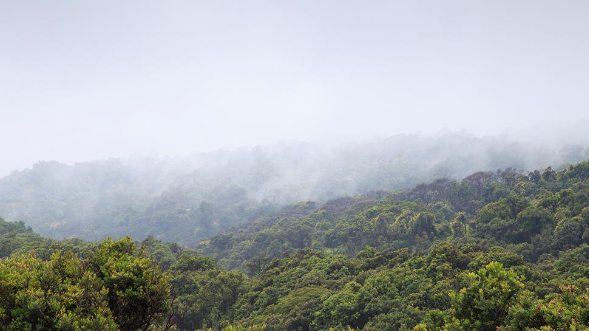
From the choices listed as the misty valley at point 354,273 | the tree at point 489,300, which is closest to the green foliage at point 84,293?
the misty valley at point 354,273

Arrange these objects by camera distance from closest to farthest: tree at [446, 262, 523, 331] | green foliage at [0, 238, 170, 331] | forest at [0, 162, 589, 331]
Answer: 1. green foliage at [0, 238, 170, 331]
2. forest at [0, 162, 589, 331]
3. tree at [446, 262, 523, 331]

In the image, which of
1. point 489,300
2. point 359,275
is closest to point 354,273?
point 359,275

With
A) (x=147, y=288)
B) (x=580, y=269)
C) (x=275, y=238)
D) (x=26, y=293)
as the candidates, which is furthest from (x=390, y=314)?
(x=275, y=238)

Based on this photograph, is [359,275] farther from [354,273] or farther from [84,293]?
[84,293]

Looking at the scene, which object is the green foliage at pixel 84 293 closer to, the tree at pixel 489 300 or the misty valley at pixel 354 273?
the misty valley at pixel 354 273

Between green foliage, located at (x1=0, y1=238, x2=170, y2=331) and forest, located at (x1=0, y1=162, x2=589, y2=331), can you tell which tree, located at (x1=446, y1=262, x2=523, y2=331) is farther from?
green foliage, located at (x1=0, y1=238, x2=170, y2=331)

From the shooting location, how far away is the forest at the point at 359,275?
377 inches

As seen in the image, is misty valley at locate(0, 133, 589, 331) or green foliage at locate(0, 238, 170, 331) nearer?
green foliage at locate(0, 238, 170, 331)

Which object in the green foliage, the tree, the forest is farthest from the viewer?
the tree

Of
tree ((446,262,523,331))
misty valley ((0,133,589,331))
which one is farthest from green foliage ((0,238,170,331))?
tree ((446,262,523,331))

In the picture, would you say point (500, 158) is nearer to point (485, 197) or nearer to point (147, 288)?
point (485, 197)

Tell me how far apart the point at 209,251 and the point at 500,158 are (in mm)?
148409

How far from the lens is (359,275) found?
32250 millimetres

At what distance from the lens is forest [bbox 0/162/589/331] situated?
9.58 m
